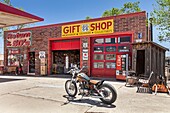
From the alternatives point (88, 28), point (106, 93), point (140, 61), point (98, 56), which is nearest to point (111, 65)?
point (98, 56)

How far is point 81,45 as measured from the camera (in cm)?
1234

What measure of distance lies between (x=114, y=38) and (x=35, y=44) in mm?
7201

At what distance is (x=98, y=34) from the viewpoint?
1169cm

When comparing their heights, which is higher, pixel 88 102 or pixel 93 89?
pixel 93 89

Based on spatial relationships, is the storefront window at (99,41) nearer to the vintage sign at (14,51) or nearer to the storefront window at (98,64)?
the storefront window at (98,64)

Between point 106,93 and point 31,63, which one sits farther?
→ point 31,63

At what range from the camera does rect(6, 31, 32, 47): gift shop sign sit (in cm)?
1509

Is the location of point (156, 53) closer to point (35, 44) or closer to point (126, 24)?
point (126, 24)

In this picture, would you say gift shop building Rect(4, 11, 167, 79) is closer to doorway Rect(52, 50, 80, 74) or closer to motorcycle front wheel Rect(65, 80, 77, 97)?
doorway Rect(52, 50, 80, 74)

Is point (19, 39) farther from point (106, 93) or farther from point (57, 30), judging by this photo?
point (106, 93)

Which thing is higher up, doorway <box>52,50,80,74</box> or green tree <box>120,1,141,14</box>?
green tree <box>120,1,141,14</box>

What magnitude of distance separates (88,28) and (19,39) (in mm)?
7324

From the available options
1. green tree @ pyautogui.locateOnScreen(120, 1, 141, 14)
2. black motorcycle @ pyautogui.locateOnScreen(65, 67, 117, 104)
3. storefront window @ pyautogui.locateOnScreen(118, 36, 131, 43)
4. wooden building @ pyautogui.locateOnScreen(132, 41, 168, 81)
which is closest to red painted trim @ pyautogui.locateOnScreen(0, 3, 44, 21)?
black motorcycle @ pyautogui.locateOnScreen(65, 67, 117, 104)

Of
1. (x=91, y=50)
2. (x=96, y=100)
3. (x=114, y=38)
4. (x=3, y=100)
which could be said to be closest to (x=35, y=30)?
(x=91, y=50)
